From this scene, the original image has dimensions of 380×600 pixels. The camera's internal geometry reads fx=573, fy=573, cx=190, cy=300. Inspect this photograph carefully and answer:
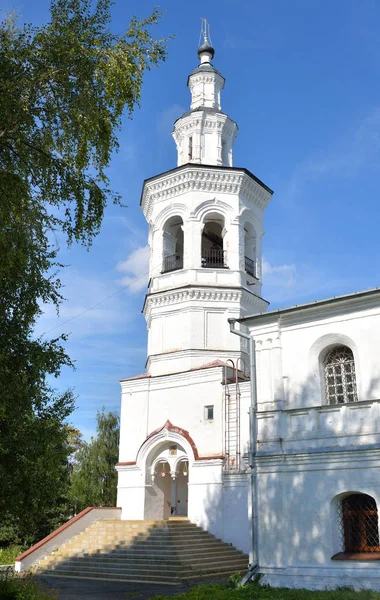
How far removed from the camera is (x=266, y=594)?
35.8 ft

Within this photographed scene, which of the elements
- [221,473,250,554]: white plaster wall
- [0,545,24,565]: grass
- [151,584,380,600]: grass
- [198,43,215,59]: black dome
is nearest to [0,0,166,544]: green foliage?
[151,584,380,600]: grass

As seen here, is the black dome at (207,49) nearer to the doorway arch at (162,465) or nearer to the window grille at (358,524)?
the doorway arch at (162,465)

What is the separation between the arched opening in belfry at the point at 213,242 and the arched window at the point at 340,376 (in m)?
8.93

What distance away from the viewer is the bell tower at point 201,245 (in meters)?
21.1

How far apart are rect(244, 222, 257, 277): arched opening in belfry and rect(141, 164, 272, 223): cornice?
Result: 1.16 meters

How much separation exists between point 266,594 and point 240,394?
26.7 ft

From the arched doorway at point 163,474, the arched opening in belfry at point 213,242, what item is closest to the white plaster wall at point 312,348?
the arched doorway at point 163,474

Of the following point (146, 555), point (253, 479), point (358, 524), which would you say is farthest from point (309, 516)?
point (146, 555)

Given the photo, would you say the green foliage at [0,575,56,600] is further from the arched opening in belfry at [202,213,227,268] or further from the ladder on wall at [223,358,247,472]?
the arched opening in belfry at [202,213,227,268]

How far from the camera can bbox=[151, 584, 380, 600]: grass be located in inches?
397

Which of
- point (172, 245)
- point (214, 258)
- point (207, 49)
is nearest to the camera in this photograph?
point (214, 258)

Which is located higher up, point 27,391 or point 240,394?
point 240,394

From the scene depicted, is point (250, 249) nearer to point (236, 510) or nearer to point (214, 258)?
point (214, 258)

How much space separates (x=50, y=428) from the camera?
1073 cm
